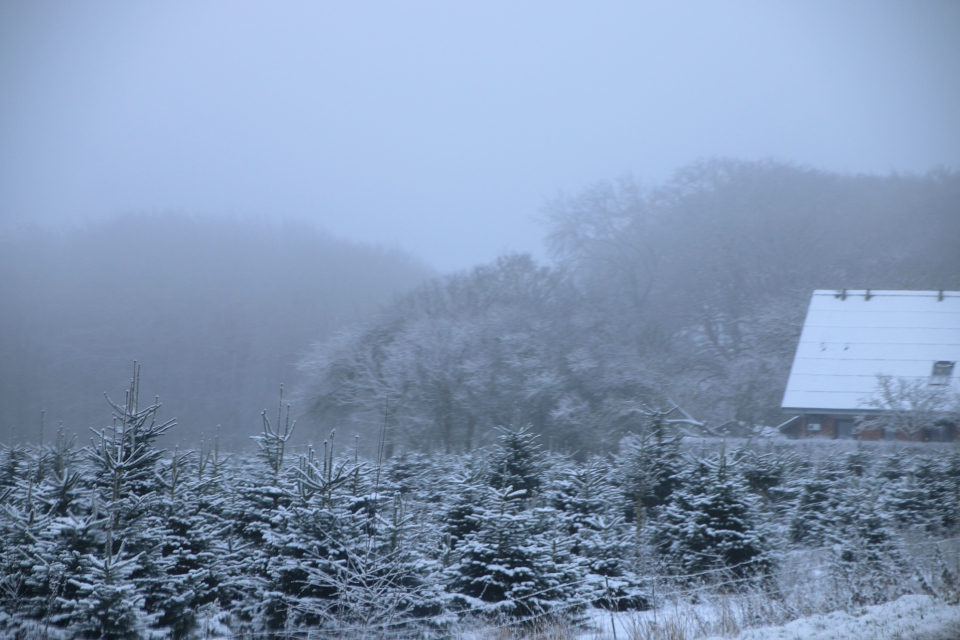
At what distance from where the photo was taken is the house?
67.3 ft

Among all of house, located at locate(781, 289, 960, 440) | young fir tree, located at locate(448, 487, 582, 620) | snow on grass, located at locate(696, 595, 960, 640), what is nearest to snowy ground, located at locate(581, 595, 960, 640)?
snow on grass, located at locate(696, 595, 960, 640)

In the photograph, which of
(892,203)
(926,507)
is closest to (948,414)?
(926,507)

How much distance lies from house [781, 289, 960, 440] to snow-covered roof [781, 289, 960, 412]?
0.03 m

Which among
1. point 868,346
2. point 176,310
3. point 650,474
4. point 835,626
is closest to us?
point 835,626

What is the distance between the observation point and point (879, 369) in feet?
77.9

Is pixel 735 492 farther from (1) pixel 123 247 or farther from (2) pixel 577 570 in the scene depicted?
(1) pixel 123 247

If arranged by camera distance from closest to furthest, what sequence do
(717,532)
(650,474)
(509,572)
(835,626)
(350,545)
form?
(835,626) → (350,545) → (509,572) → (717,532) → (650,474)

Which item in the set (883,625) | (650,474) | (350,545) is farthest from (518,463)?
(883,625)

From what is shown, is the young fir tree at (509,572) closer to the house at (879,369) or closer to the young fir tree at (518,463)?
the young fir tree at (518,463)

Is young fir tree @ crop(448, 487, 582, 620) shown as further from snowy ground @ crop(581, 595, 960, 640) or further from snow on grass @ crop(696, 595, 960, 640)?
snow on grass @ crop(696, 595, 960, 640)

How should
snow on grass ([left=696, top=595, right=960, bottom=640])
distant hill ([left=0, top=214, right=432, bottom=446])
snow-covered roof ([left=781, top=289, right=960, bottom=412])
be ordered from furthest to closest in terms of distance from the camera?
1. distant hill ([left=0, top=214, right=432, bottom=446])
2. snow-covered roof ([left=781, top=289, right=960, bottom=412])
3. snow on grass ([left=696, top=595, right=960, bottom=640])

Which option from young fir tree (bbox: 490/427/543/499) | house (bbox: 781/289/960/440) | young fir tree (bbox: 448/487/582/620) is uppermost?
house (bbox: 781/289/960/440)

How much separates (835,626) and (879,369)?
20177mm

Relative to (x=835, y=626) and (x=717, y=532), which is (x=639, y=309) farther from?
(x=835, y=626)
